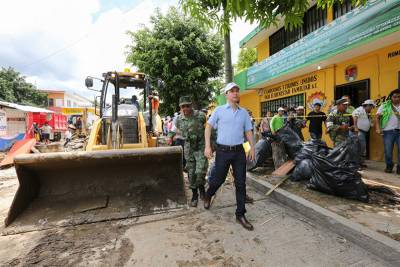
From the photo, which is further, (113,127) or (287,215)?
(113,127)

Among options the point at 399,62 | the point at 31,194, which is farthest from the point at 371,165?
the point at 31,194

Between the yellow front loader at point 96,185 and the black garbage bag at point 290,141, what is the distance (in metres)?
2.54

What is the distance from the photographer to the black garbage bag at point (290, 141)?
5505mm

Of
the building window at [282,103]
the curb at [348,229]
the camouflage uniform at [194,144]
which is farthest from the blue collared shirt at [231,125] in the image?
the building window at [282,103]

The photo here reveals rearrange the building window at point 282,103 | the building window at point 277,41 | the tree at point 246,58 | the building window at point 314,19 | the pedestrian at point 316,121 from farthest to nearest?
1. the tree at point 246,58
2. the building window at point 277,41
3. the building window at point 282,103
4. the building window at point 314,19
5. the pedestrian at point 316,121

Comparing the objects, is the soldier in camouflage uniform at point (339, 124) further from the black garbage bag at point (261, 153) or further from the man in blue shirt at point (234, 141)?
the man in blue shirt at point (234, 141)

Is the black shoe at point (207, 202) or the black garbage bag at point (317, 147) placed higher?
the black garbage bag at point (317, 147)

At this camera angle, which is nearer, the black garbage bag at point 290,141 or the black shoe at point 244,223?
the black shoe at point 244,223

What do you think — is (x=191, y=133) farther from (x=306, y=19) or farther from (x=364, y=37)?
(x=306, y=19)

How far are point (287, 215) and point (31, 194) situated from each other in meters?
3.61

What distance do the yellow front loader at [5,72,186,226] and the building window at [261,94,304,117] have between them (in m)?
7.15

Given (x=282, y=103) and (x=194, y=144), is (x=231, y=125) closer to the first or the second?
(x=194, y=144)

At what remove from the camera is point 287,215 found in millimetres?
3764

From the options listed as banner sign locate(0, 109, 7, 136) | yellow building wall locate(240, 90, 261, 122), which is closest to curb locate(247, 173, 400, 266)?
yellow building wall locate(240, 90, 261, 122)
